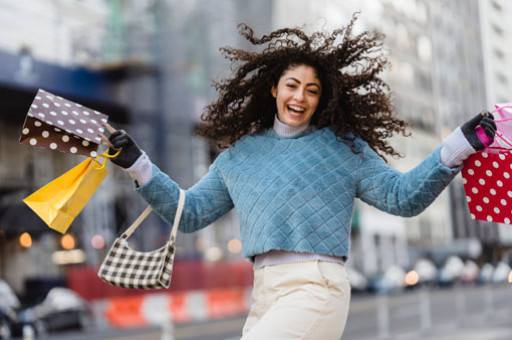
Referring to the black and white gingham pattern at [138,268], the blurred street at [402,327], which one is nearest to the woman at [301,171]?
the black and white gingham pattern at [138,268]

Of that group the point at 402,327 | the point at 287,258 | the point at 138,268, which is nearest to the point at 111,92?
the point at 402,327

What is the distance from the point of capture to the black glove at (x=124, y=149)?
144 inches

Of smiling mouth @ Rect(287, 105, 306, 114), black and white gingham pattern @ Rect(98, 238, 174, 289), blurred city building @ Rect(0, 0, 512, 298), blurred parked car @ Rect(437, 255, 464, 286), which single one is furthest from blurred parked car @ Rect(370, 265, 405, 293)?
black and white gingham pattern @ Rect(98, 238, 174, 289)

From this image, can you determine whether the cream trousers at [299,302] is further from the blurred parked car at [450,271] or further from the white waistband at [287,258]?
the blurred parked car at [450,271]

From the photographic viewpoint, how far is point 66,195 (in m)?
3.69

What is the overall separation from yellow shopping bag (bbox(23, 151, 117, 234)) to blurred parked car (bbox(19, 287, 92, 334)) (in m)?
16.0

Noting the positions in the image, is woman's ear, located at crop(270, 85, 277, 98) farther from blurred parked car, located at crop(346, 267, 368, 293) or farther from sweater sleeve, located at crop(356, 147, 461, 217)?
blurred parked car, located at crop(346, 267, 368, 293)

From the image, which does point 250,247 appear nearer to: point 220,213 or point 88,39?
point 220,213

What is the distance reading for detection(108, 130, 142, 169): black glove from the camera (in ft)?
12.0

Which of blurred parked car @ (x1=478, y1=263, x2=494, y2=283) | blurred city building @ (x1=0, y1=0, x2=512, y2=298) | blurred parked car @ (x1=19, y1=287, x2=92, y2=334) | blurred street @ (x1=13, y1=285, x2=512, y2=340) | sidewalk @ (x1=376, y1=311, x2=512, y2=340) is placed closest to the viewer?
sidewalk @ (x1=376, y1=311, x2=512, y2=340)

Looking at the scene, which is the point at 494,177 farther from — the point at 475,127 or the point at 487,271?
the point at 487,271

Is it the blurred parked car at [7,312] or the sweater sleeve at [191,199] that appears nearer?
the sweater sleeve at [191,199]

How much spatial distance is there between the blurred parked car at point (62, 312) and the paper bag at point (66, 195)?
1604 centimetres

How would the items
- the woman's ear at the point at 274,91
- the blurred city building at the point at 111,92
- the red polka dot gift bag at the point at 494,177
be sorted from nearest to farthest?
the red polka dot gift bag at the point at 494,177 → the woman's ear at the point at 274,91 → the blurred city building at the point at 111,92
